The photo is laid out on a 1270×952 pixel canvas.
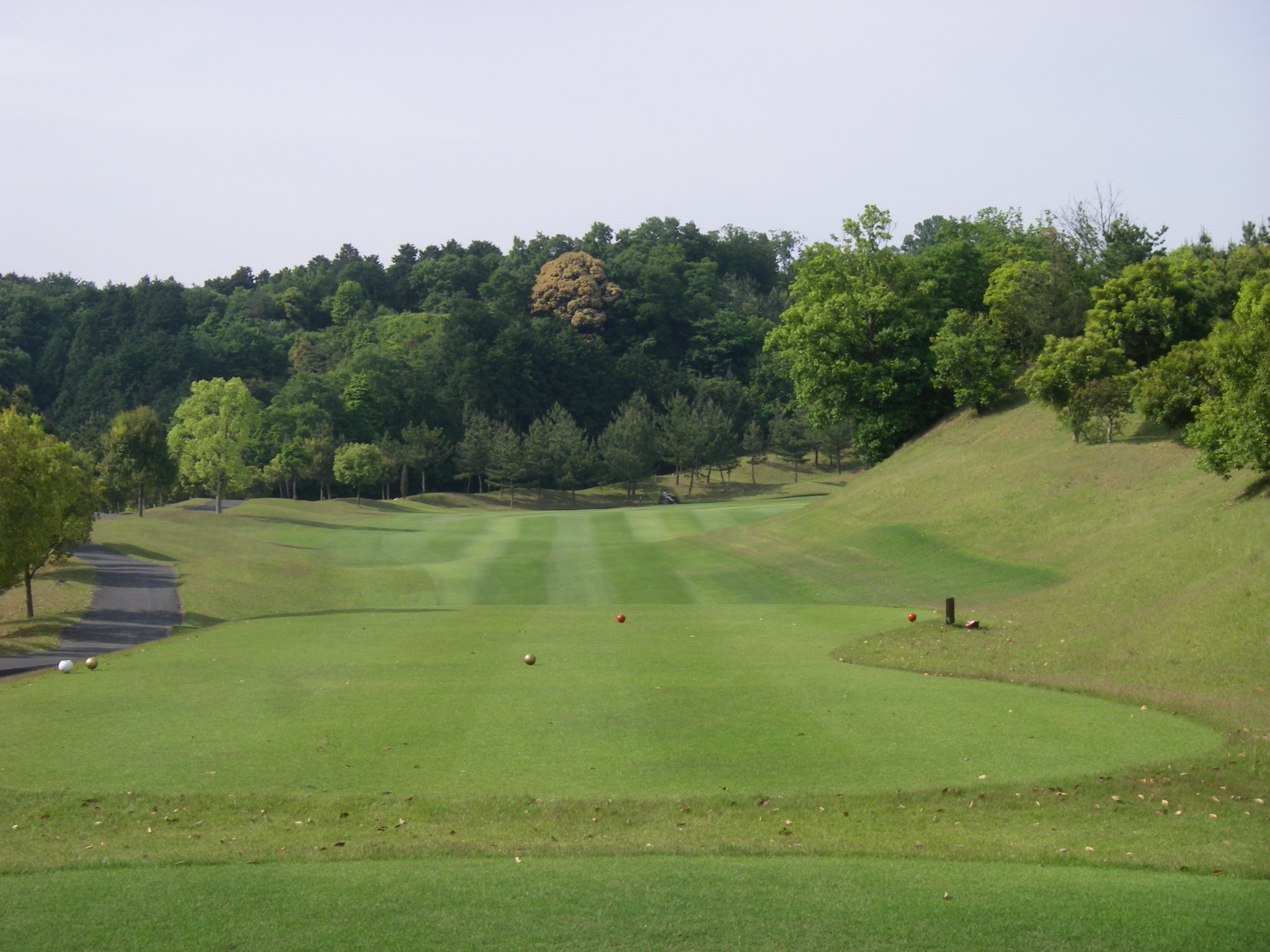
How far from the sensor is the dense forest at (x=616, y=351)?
127 ft

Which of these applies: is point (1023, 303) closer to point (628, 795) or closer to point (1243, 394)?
point (1243, 394)

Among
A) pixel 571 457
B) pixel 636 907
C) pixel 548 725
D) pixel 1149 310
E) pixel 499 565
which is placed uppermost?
pixel 1149 310

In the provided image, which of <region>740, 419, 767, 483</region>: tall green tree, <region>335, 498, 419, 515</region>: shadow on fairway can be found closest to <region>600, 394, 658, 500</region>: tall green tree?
<region>740, 419, 767, 483</region>: tall green tree

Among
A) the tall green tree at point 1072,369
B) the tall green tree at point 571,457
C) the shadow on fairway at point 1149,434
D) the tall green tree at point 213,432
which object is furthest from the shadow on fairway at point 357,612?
the tall green tree at point 571,457

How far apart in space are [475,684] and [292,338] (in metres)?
121

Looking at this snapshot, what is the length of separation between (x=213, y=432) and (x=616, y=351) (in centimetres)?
6090

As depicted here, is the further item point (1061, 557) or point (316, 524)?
point (316, 524)

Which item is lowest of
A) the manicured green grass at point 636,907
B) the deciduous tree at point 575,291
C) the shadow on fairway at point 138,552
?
the shadow on fairway at point 138,552

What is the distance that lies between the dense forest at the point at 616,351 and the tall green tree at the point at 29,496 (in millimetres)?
29736

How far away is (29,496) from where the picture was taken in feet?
87.1

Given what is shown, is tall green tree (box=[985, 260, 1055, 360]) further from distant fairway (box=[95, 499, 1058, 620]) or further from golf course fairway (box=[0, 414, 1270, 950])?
golf course fairway (box=[0, 414, 1270, 950])

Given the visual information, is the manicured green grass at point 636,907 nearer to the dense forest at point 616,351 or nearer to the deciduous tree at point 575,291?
the dense forest at point 616,351

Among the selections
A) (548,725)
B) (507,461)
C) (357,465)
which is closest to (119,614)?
(548,725)

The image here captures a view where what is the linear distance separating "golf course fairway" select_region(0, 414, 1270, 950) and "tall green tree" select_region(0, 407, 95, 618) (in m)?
5.69
